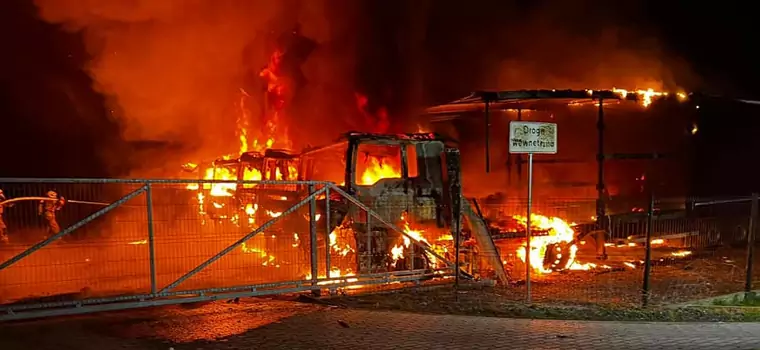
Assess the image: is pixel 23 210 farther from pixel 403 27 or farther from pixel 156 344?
pixel 403 27

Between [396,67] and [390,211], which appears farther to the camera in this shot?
[396,67]

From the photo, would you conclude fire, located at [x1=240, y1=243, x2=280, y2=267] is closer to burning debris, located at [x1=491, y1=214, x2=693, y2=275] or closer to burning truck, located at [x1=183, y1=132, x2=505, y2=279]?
burning truck, located at [x1=183, y1=132, x2=505, y2=279]

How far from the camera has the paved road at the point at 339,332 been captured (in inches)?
225

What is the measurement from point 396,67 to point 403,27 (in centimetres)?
138

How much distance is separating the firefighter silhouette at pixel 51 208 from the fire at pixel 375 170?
4.53m

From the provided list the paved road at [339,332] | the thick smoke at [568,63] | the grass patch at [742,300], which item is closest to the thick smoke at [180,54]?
the thick smoke at [568,63]

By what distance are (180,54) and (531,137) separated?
1358cm

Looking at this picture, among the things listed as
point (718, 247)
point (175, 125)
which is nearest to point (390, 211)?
point (718, 247)

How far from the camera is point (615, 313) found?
23.6 ft

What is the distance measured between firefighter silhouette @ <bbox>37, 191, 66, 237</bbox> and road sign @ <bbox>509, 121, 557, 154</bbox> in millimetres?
5908

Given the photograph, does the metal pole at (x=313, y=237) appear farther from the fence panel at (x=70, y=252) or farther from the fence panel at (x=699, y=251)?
the fence panel at (x=699, y=251)

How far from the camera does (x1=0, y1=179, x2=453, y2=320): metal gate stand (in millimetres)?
6789

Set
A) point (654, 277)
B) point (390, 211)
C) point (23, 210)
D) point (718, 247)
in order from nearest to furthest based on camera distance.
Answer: point (23, 210) < point (390, 211) < point (654, 277) < point (718, 247)

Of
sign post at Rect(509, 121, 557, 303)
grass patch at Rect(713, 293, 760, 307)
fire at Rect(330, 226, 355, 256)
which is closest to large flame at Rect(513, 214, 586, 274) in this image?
sign post at Rect(509, 121, 557, 303)
